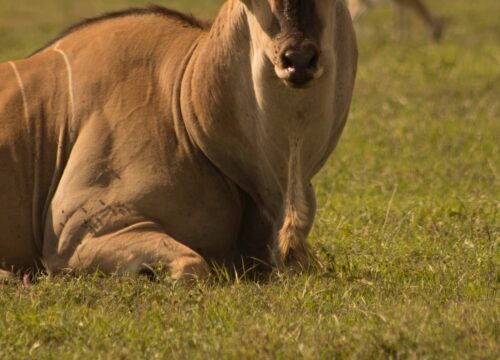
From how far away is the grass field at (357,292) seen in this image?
3.93 m

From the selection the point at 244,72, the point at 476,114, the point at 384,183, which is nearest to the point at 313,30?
the point at 244,72

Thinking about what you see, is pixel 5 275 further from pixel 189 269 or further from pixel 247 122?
pixel 247 122

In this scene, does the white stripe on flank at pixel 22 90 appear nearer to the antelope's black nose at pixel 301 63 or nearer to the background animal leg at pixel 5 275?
the background animal leg at pixel 5 275

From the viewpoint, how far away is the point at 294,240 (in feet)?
15.8

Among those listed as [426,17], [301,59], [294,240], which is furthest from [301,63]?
[426,17]

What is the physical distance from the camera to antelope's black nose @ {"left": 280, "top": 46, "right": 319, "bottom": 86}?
→ 4.37 metres

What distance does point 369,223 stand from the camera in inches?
241

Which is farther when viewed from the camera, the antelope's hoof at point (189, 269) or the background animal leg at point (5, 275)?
the background animal leg at point (5, 275)

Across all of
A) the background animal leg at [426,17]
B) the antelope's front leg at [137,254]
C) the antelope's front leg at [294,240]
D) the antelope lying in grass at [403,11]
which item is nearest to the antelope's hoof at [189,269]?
the antelope's front leg at [137,254]

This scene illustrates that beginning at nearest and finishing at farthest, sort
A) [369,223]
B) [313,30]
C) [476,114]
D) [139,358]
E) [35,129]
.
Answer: [139,358] < [313,30] < [35,129] < [369,223] < [476,114]

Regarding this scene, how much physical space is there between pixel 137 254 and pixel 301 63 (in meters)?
0.94

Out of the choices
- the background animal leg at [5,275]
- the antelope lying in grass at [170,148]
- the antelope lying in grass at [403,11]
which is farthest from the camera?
the antelope lying in grass at [403,11]

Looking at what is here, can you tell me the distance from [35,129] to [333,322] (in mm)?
Result: 1579

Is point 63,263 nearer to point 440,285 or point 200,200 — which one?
point 200,200
